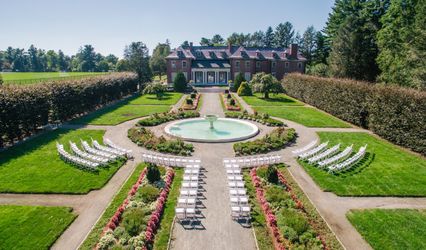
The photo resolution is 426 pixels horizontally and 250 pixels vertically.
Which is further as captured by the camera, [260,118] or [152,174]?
[260,118]

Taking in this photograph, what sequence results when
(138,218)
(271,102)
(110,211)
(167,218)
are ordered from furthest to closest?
(271,102), (110,211), (167,218), (138,218)

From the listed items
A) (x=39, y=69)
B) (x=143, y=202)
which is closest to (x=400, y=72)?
(x=143, y=202)

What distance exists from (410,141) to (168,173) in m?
20.1

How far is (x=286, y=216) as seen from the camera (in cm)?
1290

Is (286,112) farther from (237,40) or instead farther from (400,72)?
(237,40)

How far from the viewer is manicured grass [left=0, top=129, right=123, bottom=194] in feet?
52.1

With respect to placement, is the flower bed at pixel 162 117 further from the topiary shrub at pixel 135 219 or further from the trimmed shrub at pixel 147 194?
the topiary shrub at pixel 135 219

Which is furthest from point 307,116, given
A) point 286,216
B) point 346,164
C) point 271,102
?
point 286,216

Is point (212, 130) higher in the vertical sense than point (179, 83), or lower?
Answer: lower

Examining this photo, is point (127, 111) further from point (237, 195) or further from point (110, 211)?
point (237, 195)

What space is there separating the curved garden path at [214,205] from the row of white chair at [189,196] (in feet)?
1.60

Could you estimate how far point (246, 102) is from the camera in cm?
4694

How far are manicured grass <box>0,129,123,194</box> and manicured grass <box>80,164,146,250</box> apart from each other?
1.44 meters

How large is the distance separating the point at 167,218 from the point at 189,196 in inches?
76.5
